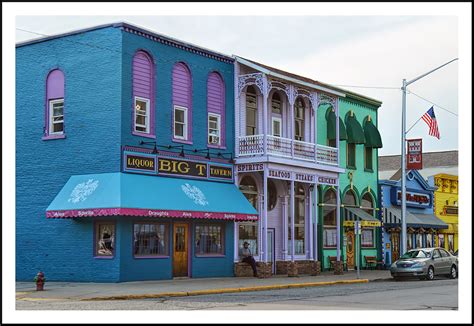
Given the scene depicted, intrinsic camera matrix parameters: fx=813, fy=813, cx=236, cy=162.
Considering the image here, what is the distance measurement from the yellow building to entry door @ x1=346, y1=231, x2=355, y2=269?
10369mm

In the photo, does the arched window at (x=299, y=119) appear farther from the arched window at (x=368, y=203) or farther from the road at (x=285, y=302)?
the road at (x=285, y=302)

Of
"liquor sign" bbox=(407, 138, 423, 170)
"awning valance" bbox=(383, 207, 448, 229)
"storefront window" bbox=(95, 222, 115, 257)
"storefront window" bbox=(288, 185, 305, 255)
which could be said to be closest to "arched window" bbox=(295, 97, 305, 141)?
"storefront window" bbox=(288, 185, 305, 255)

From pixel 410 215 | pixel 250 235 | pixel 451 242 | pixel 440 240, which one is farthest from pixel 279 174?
pixel 451 242

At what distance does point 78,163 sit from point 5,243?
8.18 m

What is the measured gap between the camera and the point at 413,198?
4597cm

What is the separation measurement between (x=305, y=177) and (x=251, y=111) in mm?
3691

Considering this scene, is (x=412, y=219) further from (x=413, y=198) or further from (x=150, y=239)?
(x=150, y=239)

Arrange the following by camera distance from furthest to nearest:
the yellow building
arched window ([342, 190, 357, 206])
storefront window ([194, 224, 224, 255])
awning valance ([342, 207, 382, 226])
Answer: the yellow building, arched window ([342, 190, 357, 206]), awning valance ([342, 207, 382, 226]), storefront window ([194, 224, 224, 255])

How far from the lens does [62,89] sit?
29.2 metres

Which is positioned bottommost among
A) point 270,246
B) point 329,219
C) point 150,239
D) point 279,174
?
point 270,246

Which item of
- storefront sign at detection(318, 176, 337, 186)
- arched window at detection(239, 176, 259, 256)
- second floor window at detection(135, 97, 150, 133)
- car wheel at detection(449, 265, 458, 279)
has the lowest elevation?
car wheel at detection(449, 265, 458, 279)

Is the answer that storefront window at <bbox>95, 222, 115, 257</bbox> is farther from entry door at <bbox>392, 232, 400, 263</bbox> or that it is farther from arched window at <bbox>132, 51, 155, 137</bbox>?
entry door at <bbox>392, 232, 400, 263</bbox>

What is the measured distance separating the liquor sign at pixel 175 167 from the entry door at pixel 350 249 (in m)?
10.2

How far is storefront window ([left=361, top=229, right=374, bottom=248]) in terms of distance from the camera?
137ft
